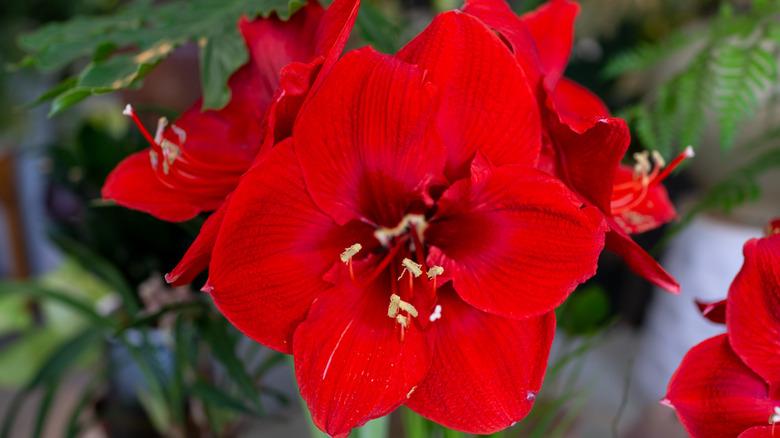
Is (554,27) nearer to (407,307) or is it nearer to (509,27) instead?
(509,27)

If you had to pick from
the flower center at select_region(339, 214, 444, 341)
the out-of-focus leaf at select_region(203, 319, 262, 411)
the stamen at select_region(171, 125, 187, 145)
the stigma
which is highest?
the stamen at select_region(171, 125, 187, 145)

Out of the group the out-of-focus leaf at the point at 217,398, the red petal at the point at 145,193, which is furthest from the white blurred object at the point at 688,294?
the red petal at the point at 145,193

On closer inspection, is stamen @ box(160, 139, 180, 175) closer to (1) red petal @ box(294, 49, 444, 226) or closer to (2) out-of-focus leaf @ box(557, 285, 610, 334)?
(1) red petal @ box(294, 49, 444, 226)

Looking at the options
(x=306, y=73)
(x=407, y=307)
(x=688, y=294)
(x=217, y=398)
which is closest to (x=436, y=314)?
(x=407, y=307)

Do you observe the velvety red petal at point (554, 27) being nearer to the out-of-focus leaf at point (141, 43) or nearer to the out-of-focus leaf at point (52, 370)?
the out-of-focus leaf at point (141, 43)

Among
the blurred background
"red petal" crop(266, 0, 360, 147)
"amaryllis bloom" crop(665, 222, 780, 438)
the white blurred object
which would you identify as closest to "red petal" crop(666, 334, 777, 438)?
"amaryllis bloom" crop(665, 222, 780, 438)

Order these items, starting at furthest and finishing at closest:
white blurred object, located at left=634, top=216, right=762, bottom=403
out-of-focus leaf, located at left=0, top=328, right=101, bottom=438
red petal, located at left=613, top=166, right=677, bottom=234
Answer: white blurred object, located at left=634, top=216, right=762, bottom=403 → out-of-focus leaf, located at left=0, top=328, right=101, bottom=438 → red petal, located at left=613, top=166, right=677, bottom=234
